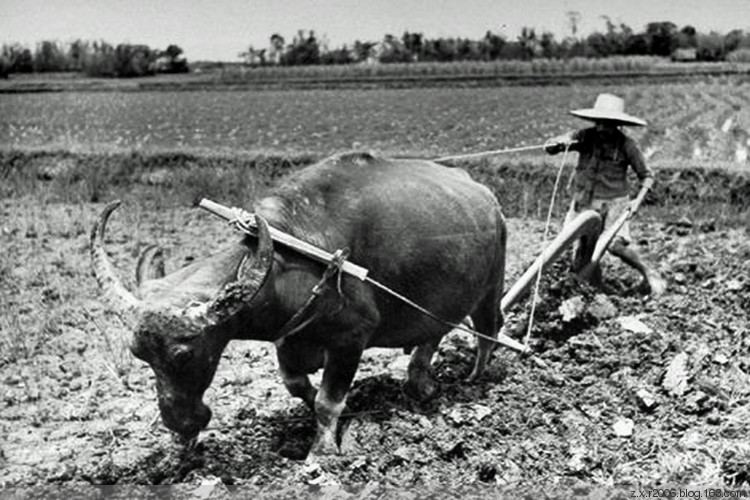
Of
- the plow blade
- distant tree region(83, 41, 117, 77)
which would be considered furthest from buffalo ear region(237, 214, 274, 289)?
distant tree region(83, 41, 117, 77)

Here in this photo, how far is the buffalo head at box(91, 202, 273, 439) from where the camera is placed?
3.56 m

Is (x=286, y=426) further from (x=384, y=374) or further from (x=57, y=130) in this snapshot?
(x=57, y=130)

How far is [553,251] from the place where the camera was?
5.56 meters

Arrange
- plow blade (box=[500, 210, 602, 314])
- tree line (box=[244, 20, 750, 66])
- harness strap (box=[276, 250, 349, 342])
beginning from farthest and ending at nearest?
tree line (box=[244, 20, 750, 66]) → plow blade (box=[500, 210, 602, 314]) → harness strap (box=[276, 250, 349, 342])

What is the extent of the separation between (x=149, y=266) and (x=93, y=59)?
13.0 meters

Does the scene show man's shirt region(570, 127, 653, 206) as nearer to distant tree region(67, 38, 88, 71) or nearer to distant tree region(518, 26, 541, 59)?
distant tree region(67, 38, 88, 71)

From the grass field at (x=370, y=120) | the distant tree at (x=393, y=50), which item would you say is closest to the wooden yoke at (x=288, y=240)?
the grass field at (x=370, y=120)

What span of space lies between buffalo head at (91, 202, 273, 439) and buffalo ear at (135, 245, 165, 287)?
173 millimetres

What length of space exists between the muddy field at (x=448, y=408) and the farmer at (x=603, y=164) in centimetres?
49

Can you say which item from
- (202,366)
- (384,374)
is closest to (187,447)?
(202,366)

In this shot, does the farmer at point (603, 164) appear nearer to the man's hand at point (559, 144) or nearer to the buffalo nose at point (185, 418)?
the man's hand at point (559, 144)

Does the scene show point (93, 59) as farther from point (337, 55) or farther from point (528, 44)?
point (528, 44)

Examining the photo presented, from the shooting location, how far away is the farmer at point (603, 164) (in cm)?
623

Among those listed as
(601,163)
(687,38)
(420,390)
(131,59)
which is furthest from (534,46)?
(420,390)
